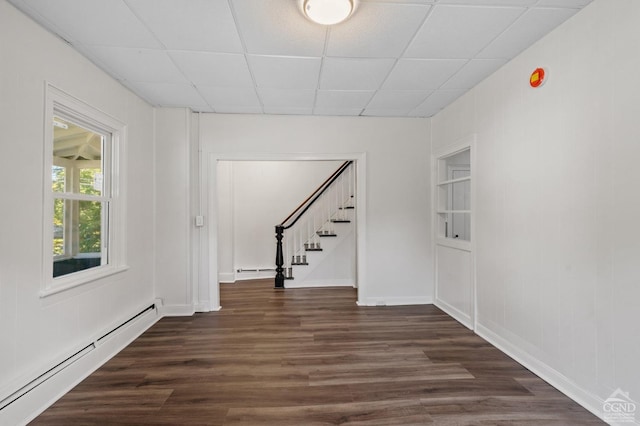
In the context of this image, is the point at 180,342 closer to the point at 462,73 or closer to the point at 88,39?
the point at 88,39

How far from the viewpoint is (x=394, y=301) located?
3.91m

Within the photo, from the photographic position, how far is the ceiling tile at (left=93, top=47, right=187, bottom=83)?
7.57ft

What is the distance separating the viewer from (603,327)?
1.74m

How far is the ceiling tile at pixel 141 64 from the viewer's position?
7.57 feet

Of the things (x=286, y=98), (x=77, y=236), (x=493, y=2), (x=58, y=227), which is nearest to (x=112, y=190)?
(x=77, y=236)

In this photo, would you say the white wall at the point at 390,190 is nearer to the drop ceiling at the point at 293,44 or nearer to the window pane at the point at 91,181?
the drop ceiling at the point at 293,44

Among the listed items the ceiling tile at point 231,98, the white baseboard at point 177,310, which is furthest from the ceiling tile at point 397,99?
the white baseboard at point 177,310

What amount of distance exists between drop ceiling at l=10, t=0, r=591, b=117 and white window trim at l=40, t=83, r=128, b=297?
449mm

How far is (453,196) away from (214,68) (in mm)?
3399

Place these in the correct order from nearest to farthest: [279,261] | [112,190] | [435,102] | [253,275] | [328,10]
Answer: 1. [328,10]
2. [112,190]
3. [435,102]
4. [279,261]
5. [253,275]

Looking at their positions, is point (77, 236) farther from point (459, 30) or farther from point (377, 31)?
point (459, 30)

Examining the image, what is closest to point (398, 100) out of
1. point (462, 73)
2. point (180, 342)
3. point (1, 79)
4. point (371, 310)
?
point (462, 73)

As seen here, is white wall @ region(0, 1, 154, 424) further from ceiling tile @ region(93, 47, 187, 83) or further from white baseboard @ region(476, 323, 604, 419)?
white baseboard @ region(476, 323, 604, 419)

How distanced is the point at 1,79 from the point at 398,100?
3.30 meters
